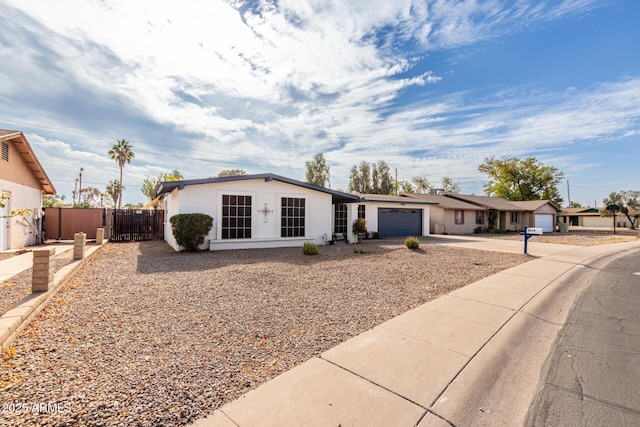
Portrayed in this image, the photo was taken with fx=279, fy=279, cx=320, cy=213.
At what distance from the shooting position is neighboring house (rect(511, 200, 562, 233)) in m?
31.5

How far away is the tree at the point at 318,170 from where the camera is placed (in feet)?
137

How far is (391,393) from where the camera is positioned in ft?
8.61

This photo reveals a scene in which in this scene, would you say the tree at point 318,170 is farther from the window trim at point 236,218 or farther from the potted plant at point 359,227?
the window trim at point 236,218

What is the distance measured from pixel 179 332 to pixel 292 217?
32.3 ft

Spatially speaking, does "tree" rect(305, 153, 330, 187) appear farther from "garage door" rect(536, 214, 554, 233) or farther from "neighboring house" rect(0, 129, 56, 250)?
"neighboring house" rect(0, 129, 56, 250)

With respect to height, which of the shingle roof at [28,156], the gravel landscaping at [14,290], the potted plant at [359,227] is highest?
the shingle roof at [28,156]

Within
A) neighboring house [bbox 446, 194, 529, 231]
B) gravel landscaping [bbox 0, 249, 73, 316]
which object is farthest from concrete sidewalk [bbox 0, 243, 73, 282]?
neighboring house [bbox 446, 194, 529, 231]

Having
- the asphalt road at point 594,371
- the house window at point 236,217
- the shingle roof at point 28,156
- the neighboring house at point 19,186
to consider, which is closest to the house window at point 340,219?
the house window at point 236,217

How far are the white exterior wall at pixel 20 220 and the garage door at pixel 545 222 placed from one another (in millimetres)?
41781

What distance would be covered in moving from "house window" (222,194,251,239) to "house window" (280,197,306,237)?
1.65 meters

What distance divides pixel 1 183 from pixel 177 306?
11417mm

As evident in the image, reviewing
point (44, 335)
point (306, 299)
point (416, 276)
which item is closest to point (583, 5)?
point (416, 276)

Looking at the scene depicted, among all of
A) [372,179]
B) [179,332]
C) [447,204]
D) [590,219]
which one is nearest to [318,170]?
[372,179]

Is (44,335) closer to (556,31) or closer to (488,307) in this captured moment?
(488,307)
